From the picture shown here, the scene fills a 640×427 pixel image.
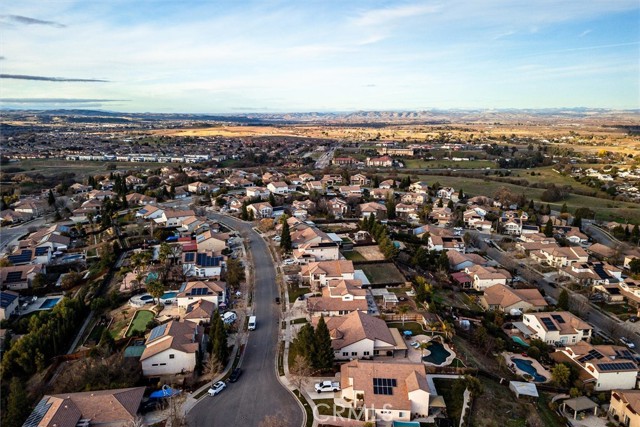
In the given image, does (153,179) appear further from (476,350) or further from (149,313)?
(476,350)

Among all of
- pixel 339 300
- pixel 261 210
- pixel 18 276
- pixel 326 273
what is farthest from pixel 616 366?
pixel 18 276

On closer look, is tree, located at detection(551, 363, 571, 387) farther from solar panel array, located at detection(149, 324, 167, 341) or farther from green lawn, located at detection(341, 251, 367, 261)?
solar panel array, located at detection(149, 324, 167, 341)

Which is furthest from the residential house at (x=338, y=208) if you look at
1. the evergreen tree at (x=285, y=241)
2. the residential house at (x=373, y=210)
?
the evergreen tree at (x=285, y=241)

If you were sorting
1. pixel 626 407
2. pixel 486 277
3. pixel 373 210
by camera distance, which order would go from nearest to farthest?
pixel 626 407
pixel 486 277
pixel 373 210

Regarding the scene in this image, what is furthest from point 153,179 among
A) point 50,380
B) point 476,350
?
point 476,350

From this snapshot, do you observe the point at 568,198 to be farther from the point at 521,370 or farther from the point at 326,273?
the point at 326,273

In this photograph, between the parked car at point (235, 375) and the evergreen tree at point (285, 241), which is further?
the evergreen tree at point (285, 241)

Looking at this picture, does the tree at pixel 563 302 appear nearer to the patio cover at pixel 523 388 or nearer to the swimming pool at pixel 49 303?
the patio cover at pixel 523 388
